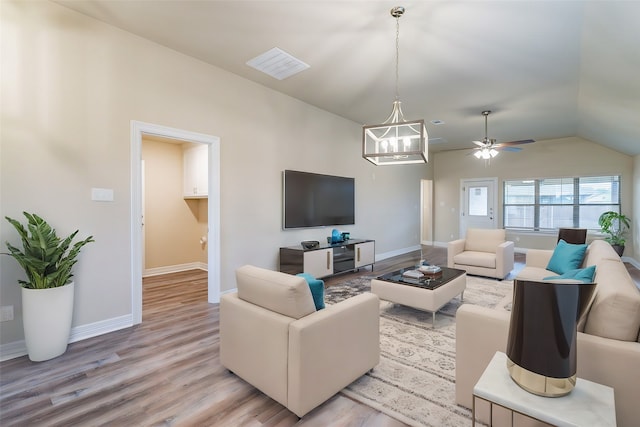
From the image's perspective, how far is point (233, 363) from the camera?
2127 mm

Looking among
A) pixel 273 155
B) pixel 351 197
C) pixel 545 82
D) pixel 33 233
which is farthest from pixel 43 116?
pixel 545 82

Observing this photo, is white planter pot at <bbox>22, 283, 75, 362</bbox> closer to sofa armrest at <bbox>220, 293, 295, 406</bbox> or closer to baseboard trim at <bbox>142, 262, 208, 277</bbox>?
sofa armrest at <bbox>220, 293, 295, 406</bbox>

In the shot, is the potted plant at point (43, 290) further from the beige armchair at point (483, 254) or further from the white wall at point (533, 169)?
the white wall at point (533, 169)

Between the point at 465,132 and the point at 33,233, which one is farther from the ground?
the point at 465,132

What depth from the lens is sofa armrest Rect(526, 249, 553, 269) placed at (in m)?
4.05

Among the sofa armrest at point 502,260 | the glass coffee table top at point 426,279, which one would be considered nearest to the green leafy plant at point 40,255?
the glass coffee table top at point 426,279

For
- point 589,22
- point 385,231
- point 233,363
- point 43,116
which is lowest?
point 233,363

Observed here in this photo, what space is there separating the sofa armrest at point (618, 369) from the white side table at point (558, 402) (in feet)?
0.57

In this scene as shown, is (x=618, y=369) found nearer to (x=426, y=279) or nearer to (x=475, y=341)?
(x=475, y=341)

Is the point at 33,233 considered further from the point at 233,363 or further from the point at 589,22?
the point at 589,22

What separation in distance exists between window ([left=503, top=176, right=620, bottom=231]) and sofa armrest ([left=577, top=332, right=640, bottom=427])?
7710mm

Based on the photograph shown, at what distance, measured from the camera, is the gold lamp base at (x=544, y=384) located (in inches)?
44.5

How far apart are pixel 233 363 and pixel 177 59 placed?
329 centimetres

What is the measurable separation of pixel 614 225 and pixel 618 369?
770cm
